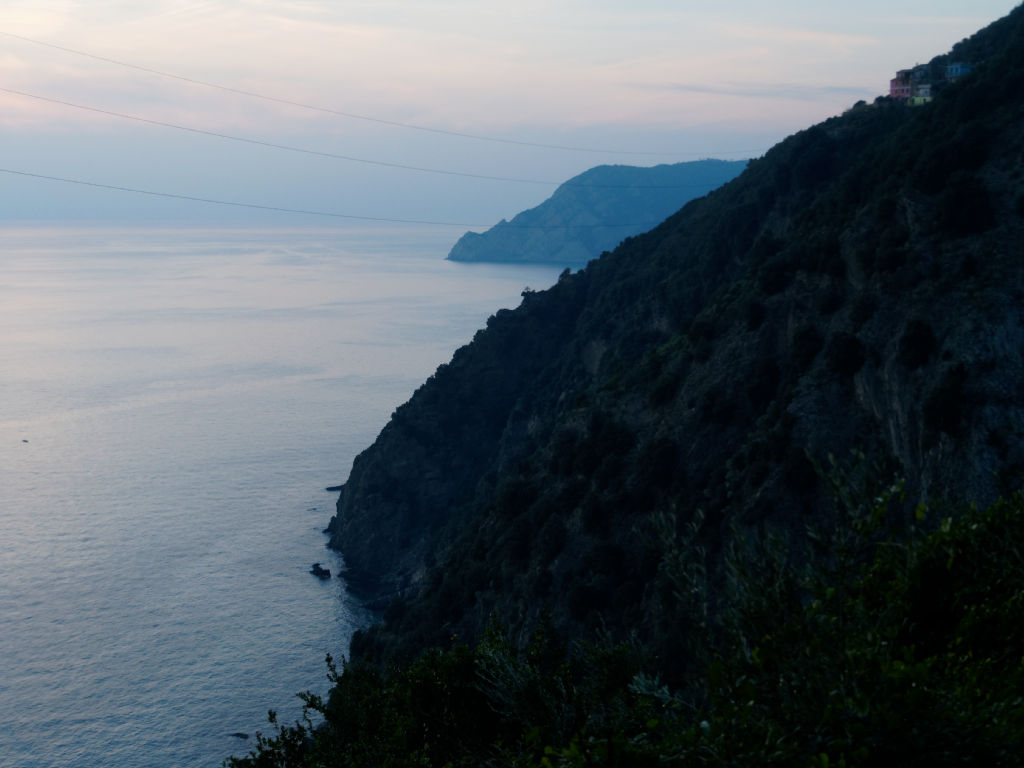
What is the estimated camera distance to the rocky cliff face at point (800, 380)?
4212 centimetres

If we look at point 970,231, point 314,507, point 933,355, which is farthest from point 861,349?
point 314,507

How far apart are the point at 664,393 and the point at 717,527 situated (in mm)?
14273

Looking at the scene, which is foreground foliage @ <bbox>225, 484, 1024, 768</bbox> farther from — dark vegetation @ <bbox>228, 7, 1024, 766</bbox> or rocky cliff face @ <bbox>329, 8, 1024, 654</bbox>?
rocky cliff face @ <bbox>329, 8, 1024, 654</bbox>

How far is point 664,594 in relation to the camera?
156 feet

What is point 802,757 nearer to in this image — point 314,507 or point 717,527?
point 717,527

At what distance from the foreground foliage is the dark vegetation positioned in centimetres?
5

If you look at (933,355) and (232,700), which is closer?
(933,355)

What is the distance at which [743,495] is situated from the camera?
47438mm

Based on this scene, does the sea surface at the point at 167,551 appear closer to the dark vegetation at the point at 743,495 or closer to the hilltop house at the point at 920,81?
the dark vegetation at the point at 743,495

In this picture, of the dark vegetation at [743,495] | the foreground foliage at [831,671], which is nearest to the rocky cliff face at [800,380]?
the dark vegetation at [743,495]

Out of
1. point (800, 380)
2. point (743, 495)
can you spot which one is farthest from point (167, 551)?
point (800, 380)

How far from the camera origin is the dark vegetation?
12102 mm

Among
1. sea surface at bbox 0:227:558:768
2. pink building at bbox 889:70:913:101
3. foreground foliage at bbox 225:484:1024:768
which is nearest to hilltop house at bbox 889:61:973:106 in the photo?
pink building at bbox 889:70:913:101

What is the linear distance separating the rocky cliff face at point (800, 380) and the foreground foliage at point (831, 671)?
353 inches
